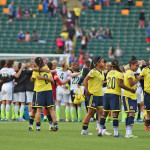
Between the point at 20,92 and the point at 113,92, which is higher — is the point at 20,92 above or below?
below

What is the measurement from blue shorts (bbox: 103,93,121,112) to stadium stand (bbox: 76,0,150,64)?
20.8 m

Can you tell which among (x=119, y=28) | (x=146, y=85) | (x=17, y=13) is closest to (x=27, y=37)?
(x=17, y=13)

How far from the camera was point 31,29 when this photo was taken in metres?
39.3

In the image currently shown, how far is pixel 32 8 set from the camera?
41.3 meters

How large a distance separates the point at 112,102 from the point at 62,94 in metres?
6.36

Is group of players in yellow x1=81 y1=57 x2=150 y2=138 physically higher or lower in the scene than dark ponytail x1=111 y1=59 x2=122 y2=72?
lower

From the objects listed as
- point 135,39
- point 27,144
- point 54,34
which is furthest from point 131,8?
point 27,144

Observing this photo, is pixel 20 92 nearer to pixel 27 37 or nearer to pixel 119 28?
pixel 27 37

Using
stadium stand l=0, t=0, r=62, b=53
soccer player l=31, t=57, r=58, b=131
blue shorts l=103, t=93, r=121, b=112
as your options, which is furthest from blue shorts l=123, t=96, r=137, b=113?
stadium stand l=0, t=0, r=62, b=53

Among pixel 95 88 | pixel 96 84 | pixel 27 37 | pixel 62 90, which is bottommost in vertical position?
→ pixel 62 90

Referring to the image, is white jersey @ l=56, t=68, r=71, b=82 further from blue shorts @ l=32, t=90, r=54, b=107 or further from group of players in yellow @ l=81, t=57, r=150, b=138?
group of players in yellow @ l=81, t=57, r=150, b=138

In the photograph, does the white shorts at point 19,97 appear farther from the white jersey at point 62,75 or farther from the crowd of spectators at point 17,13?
the crowd of spectators at point 17,13

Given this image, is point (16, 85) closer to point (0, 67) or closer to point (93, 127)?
point (0, 67)

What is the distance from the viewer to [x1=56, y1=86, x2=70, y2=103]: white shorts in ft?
64.7
